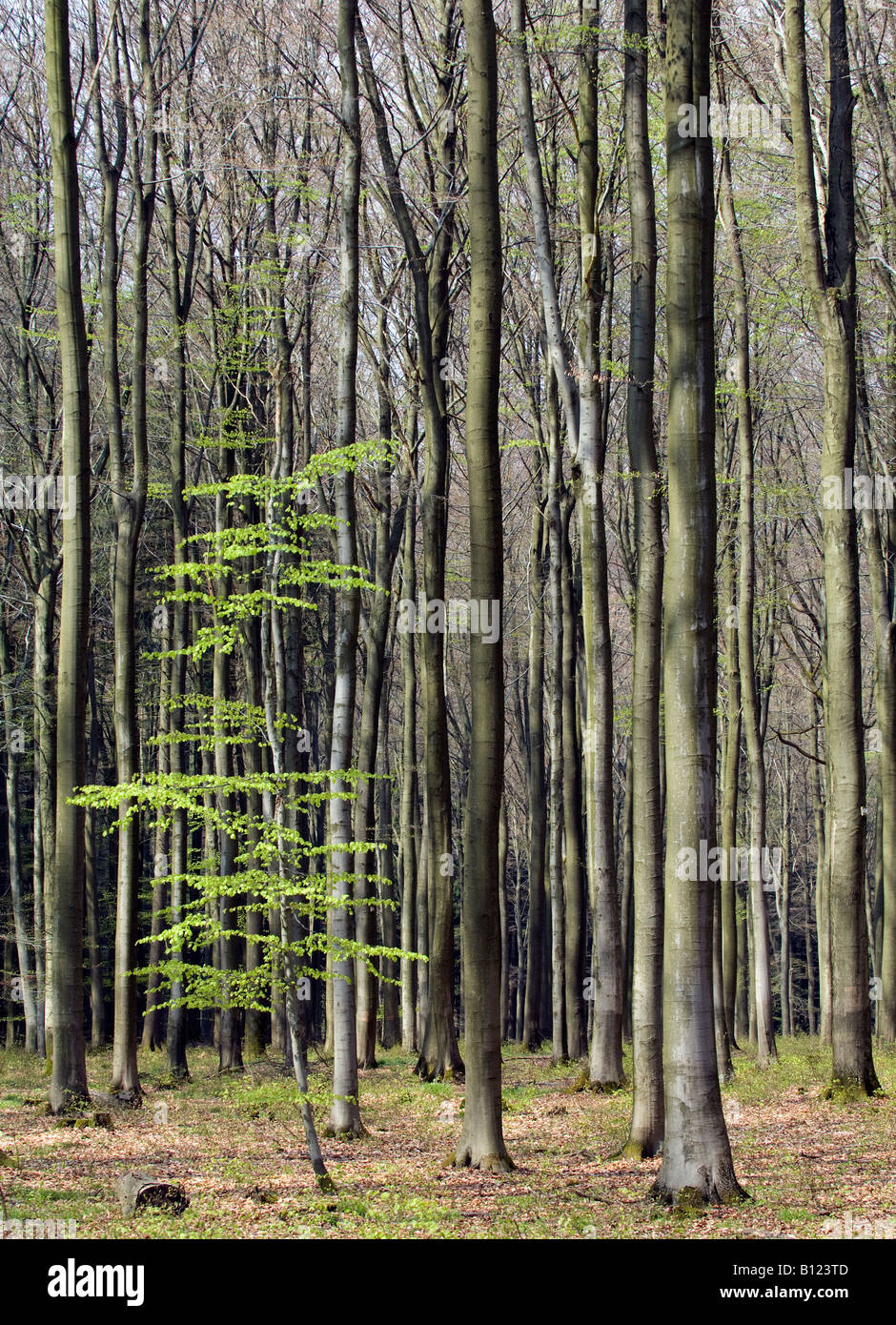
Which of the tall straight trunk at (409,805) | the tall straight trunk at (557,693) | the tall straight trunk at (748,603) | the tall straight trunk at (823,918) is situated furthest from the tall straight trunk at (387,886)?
the tall straight trunk at (823,918)

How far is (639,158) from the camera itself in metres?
10.9

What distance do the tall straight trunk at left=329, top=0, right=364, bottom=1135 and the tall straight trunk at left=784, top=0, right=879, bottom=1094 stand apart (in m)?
4.94

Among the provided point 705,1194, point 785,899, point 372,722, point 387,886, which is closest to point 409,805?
point 387,886

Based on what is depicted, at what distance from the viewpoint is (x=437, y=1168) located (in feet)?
30.8

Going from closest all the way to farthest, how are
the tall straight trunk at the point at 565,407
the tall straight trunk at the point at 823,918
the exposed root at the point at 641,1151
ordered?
the exposed root at the point at 641,1151 < the tall straight trunk at the point at 565,407 < the tall straight trunk at the point at 823,918

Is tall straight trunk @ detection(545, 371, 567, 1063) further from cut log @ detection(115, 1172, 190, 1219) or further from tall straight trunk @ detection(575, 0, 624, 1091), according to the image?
cut log @ detection(115, 1172, 190, 1219)

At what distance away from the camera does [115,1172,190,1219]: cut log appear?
761 centimetres

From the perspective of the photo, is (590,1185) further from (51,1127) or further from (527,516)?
(527,516)

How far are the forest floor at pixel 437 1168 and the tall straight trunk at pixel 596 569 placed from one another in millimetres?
1007

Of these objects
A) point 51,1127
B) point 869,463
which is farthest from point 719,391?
point 51,1127

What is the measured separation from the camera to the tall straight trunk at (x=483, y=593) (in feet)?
30.0

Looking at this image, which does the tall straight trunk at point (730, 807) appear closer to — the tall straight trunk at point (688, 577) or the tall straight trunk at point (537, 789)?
the tall straight trunk at point (537, 789)

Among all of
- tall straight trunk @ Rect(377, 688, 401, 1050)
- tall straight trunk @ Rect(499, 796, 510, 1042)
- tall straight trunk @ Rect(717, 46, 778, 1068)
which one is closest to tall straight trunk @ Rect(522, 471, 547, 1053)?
tall straight trunk @ Rect(377, 688, 401, 1050)

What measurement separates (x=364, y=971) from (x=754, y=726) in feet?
23.9
